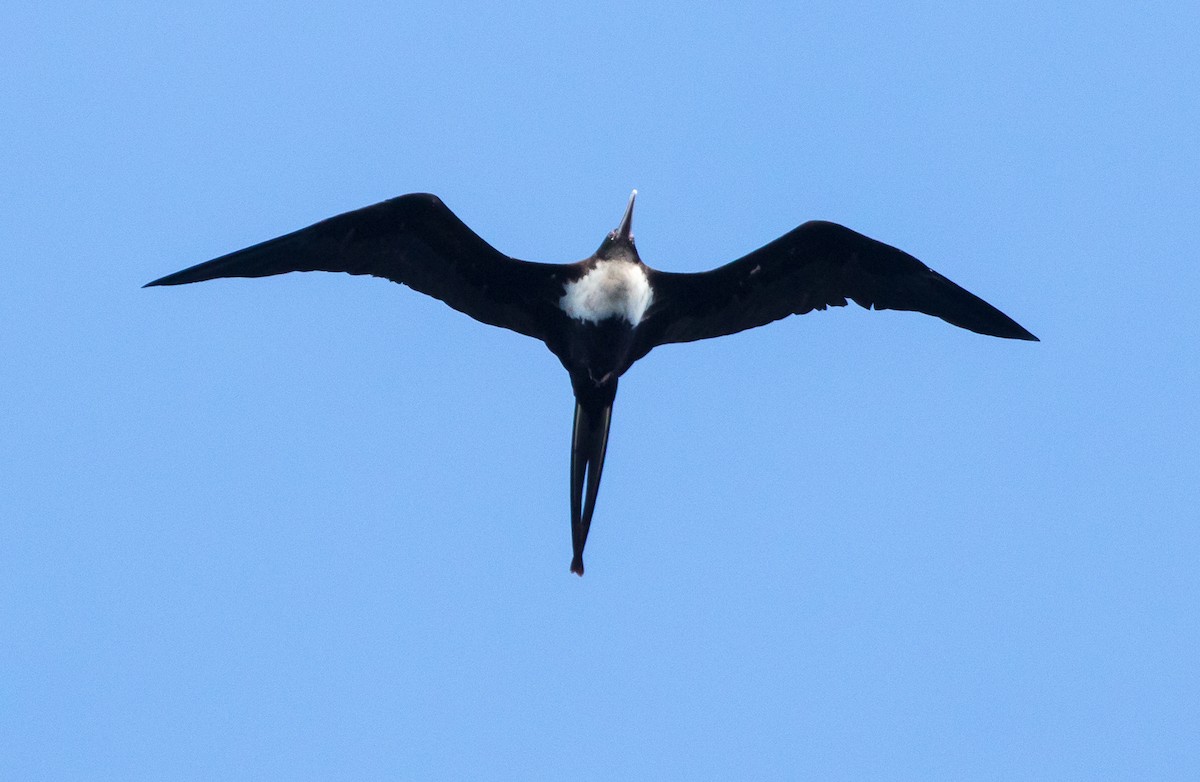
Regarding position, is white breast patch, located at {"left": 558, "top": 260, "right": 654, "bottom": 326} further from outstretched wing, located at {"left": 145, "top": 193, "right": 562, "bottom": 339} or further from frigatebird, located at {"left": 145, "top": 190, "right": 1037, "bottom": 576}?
outstretched wing, located at {"left": 145, "top": 193, "right": 562, "bottom": 339}

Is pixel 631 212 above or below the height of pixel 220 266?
above

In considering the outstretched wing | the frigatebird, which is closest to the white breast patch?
the frigatebird

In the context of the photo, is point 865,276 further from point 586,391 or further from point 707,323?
point 586,391

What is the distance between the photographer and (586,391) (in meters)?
8.56

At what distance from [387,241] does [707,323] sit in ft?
5.73

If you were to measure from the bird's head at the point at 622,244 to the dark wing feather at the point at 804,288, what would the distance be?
184 millimetres

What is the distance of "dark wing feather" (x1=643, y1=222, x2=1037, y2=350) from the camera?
28.4 ft

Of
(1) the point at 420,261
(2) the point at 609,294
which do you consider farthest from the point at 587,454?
(1) the point at 420,261

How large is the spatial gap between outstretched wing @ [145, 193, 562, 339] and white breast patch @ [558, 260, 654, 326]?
0.38ft

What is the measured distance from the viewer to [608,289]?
8531 mm

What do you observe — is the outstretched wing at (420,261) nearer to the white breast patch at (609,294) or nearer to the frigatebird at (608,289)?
the frigatebird at (608,289)

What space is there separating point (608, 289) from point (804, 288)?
3.46 feet

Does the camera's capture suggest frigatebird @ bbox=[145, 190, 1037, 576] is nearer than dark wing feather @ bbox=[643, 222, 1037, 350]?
Yes

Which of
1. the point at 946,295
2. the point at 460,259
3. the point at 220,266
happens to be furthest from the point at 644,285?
the point at 220,266
